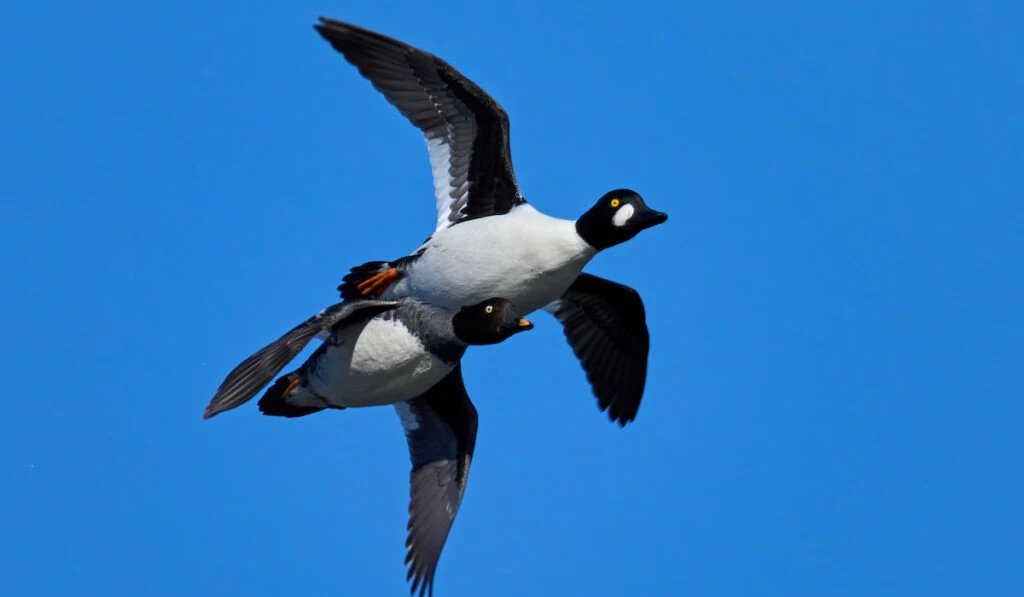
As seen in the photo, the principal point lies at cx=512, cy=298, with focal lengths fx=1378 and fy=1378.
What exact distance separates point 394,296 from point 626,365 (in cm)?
354

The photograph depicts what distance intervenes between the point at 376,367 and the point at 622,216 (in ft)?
8.68

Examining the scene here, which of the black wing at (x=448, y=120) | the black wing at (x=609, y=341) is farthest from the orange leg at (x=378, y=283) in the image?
the black wing at (x=609, y=341)

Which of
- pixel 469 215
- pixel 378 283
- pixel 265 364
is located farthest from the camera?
pixel 469 215

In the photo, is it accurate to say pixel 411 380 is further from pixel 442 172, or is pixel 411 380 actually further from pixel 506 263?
pixel 442 172

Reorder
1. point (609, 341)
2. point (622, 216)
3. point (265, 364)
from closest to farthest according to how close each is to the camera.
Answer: point (265, 364), point (622, 216), point (609, 341)

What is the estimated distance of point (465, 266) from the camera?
41.8ft

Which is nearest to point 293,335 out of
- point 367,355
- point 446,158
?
point 367,355

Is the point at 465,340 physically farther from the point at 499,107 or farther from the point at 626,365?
the point at 626,365

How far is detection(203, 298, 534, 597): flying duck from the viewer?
11.8 m

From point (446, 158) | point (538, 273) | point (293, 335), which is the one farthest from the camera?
point (446, 158)

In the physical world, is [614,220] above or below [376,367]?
above

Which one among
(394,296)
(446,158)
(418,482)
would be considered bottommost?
(418,482)

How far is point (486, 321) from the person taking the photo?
12.1 metres

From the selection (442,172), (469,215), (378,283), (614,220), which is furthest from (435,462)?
(614,220)
